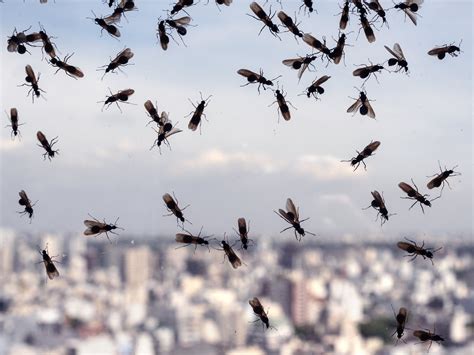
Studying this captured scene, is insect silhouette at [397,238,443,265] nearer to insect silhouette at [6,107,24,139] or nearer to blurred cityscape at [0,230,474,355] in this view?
insect silhouette at [6,107,24,139]

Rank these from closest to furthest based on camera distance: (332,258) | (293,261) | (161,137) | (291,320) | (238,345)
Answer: (161,137), (238,345), (291,320), (293,261), (332,258)

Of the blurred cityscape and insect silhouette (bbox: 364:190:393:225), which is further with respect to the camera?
the blurred cityscape

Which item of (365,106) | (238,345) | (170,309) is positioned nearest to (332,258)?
(170,309)

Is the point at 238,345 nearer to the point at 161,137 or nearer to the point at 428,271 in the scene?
the point at 428,271

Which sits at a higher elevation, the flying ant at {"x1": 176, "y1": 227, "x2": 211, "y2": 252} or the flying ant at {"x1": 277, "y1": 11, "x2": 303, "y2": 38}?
the flying ant at {"x1": 277, "y1": 11, "x2": 303, "y2": 38}

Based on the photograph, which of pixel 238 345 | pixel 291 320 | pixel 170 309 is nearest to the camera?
pixel 238 345

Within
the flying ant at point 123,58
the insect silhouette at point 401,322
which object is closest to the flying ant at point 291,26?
the flying ant at point 123,58

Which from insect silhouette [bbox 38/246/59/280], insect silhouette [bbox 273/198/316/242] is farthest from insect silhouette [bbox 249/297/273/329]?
insect silhouette [bbox 38/246/59/280]
